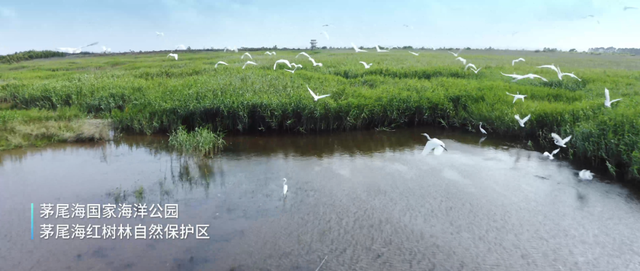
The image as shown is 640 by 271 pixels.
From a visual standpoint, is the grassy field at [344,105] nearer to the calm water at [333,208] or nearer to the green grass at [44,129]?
the green grass at [44,129]

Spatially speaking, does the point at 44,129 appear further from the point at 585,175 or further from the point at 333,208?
the point at 585,175

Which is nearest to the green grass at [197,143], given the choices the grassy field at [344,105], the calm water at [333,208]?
the calm water at [333,208]

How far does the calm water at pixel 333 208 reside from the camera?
467 cm

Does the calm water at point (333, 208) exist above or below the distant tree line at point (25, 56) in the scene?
below

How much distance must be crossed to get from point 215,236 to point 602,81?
1396 cm

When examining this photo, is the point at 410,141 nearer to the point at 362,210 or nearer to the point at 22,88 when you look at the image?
the point at 362,210

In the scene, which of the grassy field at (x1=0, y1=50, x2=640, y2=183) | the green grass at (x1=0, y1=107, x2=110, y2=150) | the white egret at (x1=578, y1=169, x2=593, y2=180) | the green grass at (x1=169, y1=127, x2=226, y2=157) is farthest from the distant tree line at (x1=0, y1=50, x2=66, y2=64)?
the white egret at (x1=578, y1=169, x2=593, y2=180)

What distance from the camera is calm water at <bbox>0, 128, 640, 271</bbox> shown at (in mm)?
4672

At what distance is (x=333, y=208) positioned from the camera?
5.93m

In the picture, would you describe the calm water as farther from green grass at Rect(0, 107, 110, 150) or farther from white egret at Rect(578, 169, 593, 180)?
green grass at Rect(0, 107, 110, 150)

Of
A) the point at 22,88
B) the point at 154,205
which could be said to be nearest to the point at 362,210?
the point at 154,205

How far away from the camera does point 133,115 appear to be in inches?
414

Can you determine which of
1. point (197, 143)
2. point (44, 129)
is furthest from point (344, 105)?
point (44, 129)

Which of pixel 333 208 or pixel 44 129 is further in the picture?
pixel 44 129
